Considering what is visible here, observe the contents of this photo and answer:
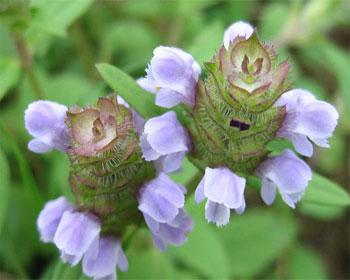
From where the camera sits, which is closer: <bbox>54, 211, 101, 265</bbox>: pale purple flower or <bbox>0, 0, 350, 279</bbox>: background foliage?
<bbox>54, 211, 101, 265</bbox>: pale purple flower

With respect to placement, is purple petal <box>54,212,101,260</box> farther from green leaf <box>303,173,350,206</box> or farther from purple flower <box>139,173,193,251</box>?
green leaf <box>303,173,350,206</box>

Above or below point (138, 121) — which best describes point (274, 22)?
below

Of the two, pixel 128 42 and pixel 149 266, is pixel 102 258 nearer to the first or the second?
pixel 149 266

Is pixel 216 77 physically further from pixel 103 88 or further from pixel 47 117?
pixel 103 88

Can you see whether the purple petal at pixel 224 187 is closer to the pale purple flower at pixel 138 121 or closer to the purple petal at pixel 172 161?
the purple petal at pixel 172 161

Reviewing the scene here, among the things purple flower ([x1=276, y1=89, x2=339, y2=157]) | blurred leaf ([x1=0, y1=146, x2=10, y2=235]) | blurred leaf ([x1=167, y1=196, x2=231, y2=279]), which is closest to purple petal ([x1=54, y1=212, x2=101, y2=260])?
blurred leaf ([x1=0, y1=146, x2=10, y2=235])

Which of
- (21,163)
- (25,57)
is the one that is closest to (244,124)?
(21,163)
